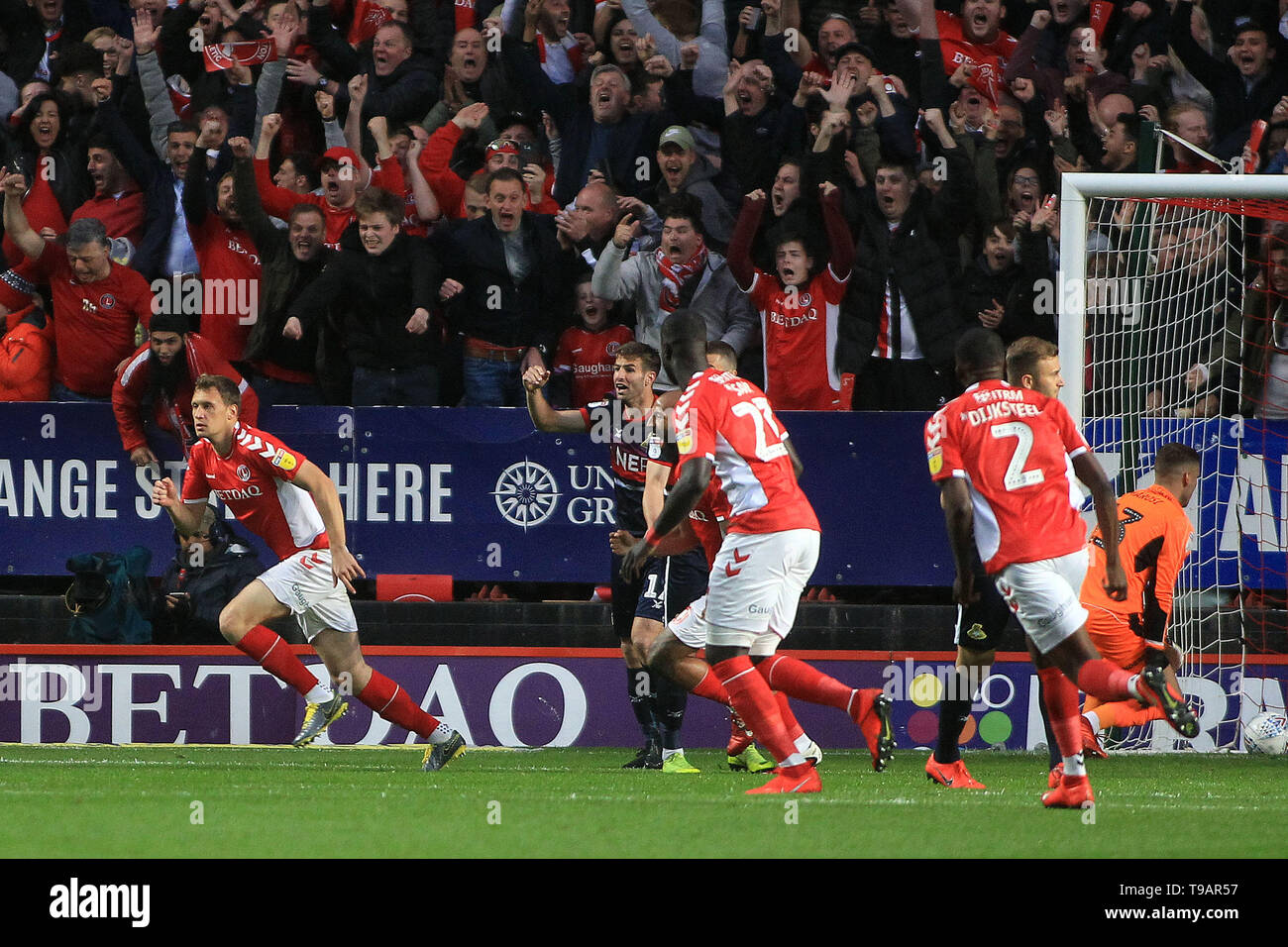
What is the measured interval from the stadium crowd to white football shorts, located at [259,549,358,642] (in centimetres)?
191

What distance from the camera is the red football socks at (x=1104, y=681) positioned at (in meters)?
5.52

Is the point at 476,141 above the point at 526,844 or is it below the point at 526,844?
above

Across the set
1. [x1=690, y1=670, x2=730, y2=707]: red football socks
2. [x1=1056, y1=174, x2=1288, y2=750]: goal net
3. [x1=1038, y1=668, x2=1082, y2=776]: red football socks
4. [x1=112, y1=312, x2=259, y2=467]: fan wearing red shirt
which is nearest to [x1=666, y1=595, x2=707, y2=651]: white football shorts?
[x1=690, y1=670, x2=730, y2=707]: red football socks

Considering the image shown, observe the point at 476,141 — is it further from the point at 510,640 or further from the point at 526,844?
the point at 526,844

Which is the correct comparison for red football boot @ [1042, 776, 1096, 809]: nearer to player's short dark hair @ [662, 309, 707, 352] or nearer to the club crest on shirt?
the club crest on shirt

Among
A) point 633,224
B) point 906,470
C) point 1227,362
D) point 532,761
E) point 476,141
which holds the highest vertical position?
point 476,141

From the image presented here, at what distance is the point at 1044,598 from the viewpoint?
5.87 m

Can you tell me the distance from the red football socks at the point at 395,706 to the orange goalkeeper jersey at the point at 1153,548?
→ 125 inches

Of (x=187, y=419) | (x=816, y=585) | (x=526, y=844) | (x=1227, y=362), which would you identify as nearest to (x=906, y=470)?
(x=816, y=585)

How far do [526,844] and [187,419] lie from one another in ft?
17.0

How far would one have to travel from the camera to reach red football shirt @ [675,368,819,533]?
6.37 meters

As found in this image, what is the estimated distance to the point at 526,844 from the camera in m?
4.93

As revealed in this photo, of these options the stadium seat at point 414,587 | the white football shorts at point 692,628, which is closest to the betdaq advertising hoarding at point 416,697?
the stadium seat at point 414,587

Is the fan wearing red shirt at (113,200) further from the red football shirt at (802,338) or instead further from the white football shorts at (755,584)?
the white football shorts at (755,584)
